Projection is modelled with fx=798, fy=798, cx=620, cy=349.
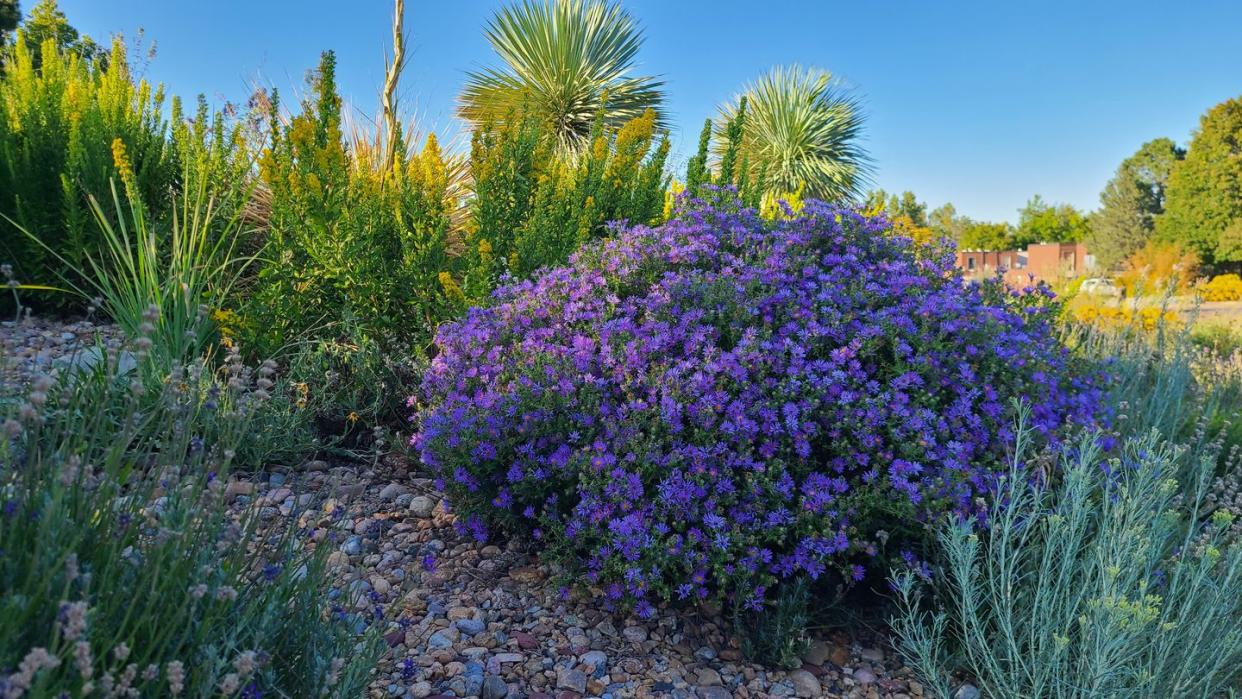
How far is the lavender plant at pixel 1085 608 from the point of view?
2057 mm

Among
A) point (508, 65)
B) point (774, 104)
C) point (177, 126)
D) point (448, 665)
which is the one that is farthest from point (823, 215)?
point (774, 104)

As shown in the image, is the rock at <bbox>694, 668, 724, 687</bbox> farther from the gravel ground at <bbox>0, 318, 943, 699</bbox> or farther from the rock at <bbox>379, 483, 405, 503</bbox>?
the rock at <bbox>379, 483, 405, 503</bbox>

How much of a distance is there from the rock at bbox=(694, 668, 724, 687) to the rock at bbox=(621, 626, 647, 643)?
0.75ft

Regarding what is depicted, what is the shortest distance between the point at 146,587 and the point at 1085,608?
8.05 ft

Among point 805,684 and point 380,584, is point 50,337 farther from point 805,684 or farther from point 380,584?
point 805,684

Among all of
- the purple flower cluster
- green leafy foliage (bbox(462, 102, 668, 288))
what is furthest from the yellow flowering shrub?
the purple flower cluster

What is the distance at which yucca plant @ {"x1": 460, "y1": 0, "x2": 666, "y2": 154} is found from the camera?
15039mm

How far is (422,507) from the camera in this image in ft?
11.0

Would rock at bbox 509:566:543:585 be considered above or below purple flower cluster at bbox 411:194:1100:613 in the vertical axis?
below

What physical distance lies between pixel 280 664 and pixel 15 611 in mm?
640

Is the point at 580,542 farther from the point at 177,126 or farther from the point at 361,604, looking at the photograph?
the point at 177,126

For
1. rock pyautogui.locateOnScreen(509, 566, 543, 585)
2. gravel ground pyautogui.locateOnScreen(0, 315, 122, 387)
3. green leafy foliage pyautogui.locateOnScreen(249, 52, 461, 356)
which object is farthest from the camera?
gravel ground pyautogui.locateOnScreen(0, 315, 122, 387)

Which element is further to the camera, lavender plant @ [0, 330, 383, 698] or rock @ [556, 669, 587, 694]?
rock @ [556, 669, 587, 694]

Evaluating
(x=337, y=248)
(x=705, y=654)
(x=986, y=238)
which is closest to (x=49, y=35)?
(x=337, y=248)
